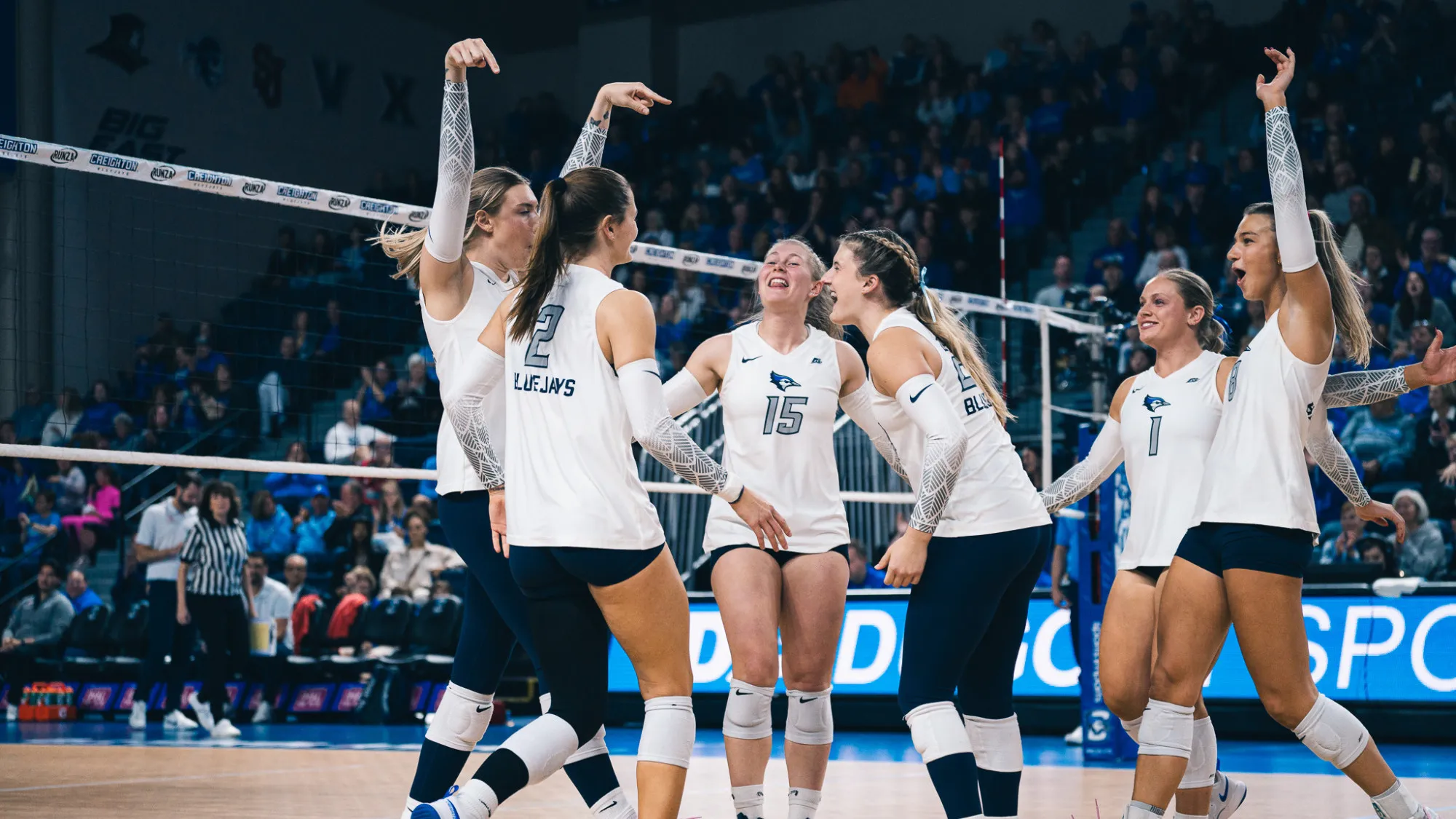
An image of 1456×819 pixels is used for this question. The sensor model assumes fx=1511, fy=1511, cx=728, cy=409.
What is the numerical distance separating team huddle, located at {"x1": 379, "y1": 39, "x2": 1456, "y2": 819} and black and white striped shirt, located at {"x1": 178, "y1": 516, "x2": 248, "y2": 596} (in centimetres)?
681

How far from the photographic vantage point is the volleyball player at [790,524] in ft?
15.6

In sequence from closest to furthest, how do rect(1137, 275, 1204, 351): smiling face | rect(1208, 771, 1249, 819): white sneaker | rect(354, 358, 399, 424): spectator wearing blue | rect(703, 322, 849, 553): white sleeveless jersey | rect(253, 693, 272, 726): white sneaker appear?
1. rect(703, 322, 849, 553): white sleeveless jersey
2. rect(1137, 275, 1204, 351): smiling face
3. rect(1208, 771, 1249, 819): white sneaker
4. rect(253, 693, 272, 726): white sneaker
5. rect(354, 358, 399, 424): spectator wearing blue

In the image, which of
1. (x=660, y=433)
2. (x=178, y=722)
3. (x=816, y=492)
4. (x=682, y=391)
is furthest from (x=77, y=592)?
(x=660, y=433)

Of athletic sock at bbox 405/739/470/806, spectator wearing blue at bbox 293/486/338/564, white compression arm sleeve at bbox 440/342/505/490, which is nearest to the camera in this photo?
white compression arm sleeve at bbox 440/342/505/490

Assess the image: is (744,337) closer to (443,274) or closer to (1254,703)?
(443,274)

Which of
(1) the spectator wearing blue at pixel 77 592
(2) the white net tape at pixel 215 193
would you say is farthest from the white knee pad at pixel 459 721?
(1) the spectator wearing blue at pixel 77 592

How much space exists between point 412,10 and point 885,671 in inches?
610

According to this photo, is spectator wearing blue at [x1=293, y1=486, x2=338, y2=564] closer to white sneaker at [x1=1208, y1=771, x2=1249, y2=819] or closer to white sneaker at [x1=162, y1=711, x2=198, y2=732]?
white sneaker at [x1=162, y1=711, x2=198, y2=732]

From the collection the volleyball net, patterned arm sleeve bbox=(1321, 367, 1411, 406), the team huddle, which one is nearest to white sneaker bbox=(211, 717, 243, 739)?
the volleyball net

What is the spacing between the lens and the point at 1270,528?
175 inches

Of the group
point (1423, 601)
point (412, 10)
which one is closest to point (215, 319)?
point (412, 10)

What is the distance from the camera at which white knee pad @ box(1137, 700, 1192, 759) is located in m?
4.58

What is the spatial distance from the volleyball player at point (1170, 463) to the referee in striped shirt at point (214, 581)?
773cm

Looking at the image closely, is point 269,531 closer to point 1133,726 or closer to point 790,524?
point 790,524
